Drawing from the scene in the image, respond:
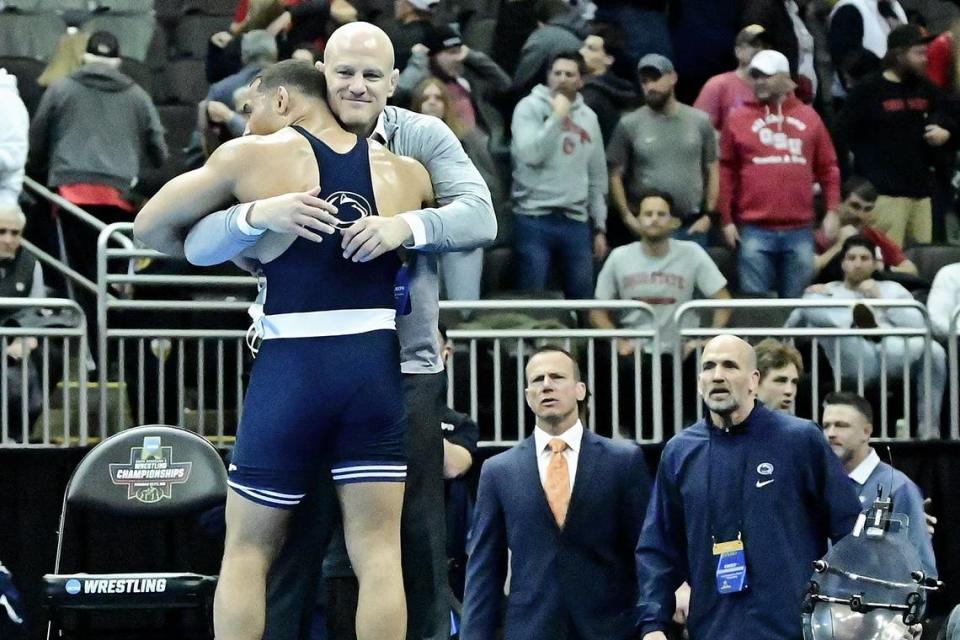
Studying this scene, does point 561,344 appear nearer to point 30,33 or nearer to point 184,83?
point 184,83

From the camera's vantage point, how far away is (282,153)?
506 centimetres

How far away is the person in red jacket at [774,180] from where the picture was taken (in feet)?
34.3

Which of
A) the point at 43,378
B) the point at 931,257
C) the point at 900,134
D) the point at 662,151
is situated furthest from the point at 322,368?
the point at 900,134

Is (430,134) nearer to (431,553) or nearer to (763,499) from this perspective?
(431,553)

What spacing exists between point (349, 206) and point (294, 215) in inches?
9.6

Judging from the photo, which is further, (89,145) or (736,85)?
(736,85)

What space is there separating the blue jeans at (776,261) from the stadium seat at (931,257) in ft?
2.73

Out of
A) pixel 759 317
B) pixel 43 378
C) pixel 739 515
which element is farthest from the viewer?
pixel 759 317

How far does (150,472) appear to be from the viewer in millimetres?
7887

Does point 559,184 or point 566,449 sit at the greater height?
point 559,184

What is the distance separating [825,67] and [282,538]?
7.88 m

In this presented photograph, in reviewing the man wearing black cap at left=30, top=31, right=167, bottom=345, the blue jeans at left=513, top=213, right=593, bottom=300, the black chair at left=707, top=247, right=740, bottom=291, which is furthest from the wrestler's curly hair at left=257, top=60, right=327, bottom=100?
the black chair at left=707, top=247, right=740, bottom=291

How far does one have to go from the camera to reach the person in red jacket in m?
10.5

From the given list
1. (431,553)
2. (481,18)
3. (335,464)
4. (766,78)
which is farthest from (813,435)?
(481,18)
